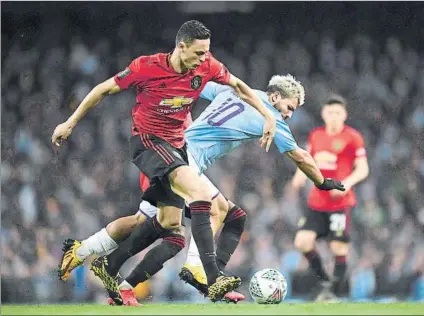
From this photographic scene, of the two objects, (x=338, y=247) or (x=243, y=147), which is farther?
(x=243, y=147)

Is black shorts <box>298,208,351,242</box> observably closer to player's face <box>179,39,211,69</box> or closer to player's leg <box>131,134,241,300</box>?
player's leg <box>131,134,241,300</box>

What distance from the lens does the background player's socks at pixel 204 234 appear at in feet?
21.5

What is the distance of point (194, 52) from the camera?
6.77 meters

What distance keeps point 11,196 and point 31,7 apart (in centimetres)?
324

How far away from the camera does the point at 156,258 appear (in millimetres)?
7438

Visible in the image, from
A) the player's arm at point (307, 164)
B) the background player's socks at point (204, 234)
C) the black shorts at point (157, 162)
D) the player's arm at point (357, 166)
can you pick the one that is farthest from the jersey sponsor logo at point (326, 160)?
the background player's socks at point (204, 234)

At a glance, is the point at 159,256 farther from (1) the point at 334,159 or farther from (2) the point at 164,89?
(1) the point at 334,159

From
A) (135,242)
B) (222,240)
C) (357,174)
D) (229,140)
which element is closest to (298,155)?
(229,140)

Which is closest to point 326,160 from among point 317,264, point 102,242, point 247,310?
point 317,264

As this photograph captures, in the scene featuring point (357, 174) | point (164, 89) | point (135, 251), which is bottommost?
point (135, 251)

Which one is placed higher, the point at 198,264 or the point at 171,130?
the point at 171,130

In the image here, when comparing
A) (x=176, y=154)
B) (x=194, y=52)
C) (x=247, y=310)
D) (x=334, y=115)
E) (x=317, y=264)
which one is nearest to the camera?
(x=247, y=310)

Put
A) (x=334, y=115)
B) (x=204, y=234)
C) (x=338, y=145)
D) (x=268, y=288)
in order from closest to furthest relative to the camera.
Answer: (x=204, y=234)
(x=268, y=288)
(x=338, y=145)
(x=334, y=115)

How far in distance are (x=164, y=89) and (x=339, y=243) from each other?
10.8ft
